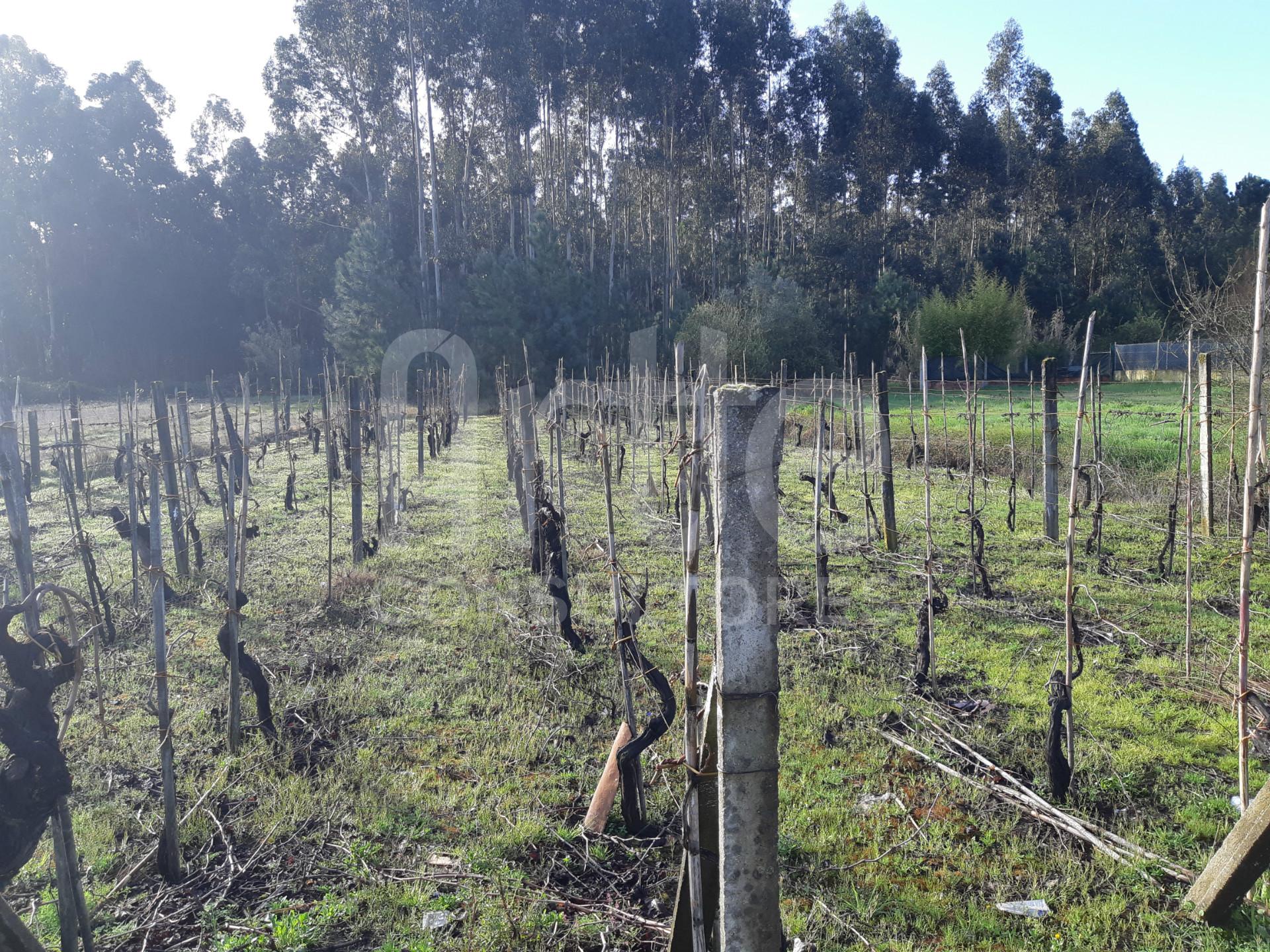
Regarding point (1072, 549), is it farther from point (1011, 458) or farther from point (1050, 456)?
point (1011, 458)

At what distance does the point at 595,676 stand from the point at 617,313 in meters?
23.5

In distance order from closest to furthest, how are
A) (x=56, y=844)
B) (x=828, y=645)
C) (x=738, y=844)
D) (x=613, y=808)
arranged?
(x=738, y=844), (x=56, y=844), (x=613, y=808), (x=828, y=645)

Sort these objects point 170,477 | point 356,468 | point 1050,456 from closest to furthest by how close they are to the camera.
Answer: point 170,477, point 356,468, point 1050,456

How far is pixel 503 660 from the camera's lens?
5109mm

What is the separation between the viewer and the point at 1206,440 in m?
5.45

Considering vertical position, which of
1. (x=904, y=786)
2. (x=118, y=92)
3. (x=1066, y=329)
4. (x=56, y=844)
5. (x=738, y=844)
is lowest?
(x=904, y=786)

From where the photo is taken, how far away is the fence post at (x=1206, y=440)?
473cm

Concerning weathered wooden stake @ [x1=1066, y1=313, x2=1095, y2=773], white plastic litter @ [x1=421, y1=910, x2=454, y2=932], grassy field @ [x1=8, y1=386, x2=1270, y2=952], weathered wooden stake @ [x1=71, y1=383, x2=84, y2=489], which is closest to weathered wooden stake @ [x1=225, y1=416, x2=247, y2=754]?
grassy field @ [x1=8, y1=386, x2=1270, y2=952]

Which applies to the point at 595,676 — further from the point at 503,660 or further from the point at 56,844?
the point at 56,844

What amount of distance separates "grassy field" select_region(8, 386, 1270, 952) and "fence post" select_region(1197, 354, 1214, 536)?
0.50 m

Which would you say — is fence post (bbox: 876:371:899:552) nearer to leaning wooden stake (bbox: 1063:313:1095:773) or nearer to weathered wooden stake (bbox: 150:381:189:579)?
leaning wooden stake (bbox: 1063:313:1095:773)

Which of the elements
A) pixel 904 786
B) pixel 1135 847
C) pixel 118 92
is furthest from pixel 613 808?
pixel 118 92

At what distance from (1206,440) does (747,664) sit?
522cm

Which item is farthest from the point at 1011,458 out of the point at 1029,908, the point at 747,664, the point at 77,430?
the point at 77,430
